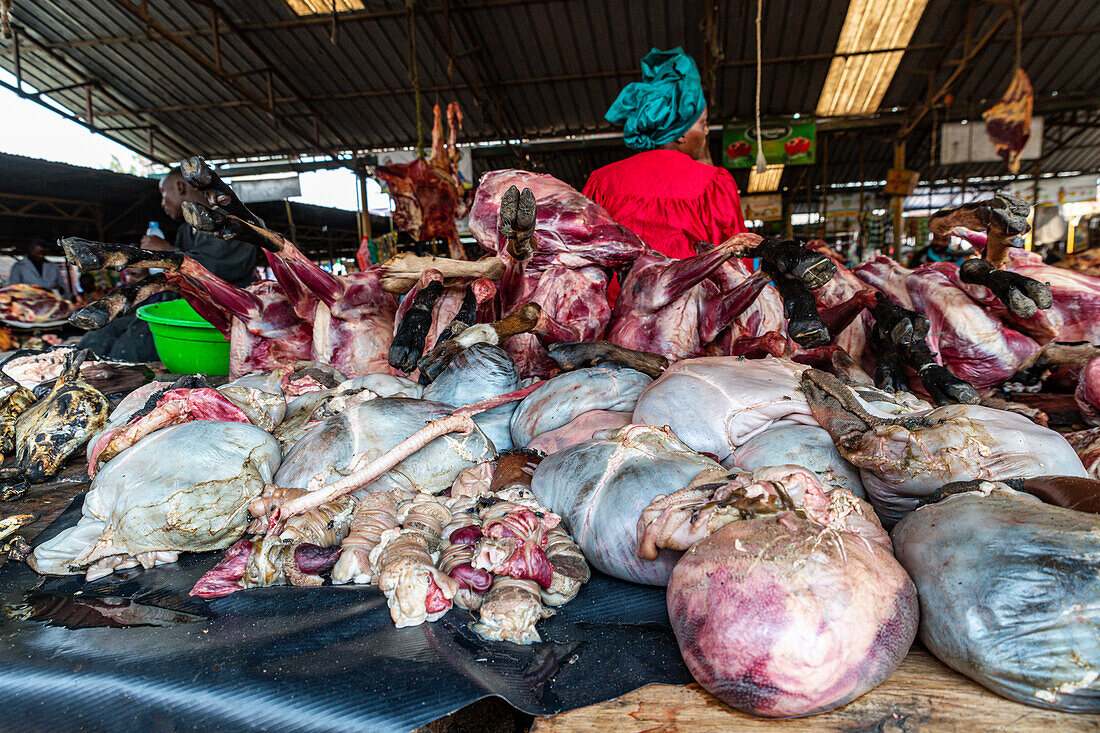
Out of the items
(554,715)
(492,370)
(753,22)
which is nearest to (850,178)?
(753,22)

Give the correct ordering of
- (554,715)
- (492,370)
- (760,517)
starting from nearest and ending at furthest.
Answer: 1. (554,715)
2. (760,517)
3. (492,370)

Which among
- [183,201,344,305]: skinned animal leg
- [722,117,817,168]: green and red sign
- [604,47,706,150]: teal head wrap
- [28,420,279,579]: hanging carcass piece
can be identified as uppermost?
[722,117,817,168]: green and red sign

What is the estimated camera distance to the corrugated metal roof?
865cm

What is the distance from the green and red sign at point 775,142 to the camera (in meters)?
10.8

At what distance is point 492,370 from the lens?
9.03 feet

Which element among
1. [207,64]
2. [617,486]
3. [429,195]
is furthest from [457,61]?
[617,486]

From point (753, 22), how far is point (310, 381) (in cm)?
910

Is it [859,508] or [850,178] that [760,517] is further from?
[850,178]

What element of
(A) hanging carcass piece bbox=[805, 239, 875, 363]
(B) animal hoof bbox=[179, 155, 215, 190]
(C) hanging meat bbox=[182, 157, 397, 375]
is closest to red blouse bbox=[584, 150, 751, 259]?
(A) hanging carcass piece bbox=[805, 239, 875, 363]

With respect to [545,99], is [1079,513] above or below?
below

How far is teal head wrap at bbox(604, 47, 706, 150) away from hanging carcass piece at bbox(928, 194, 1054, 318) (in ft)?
5.94

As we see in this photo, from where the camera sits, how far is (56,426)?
300 cm

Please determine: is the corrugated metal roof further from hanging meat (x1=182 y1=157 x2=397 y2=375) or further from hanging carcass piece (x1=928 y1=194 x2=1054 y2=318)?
hanging carcass piece (x1=928 y1=194 x2=1054 y2=318)

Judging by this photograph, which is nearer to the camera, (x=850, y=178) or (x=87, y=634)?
(x=87, y=634)
